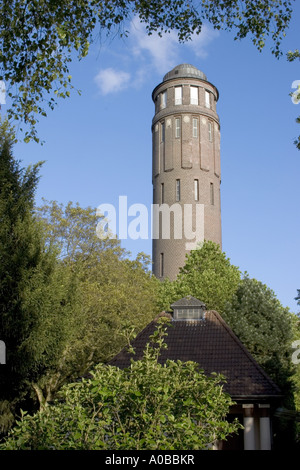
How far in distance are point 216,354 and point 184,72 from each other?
42.4 metres

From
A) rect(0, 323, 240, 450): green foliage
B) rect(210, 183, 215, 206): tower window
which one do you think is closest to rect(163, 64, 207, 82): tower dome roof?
rect(210, 183, 215, 206): tower window

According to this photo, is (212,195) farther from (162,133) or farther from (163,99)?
(163,99)

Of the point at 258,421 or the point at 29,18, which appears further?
the point at 258,421

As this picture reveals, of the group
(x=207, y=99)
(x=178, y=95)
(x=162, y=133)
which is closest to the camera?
(x=178, y=95)

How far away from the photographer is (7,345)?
50.0 feet

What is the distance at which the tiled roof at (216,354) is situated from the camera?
711 inches

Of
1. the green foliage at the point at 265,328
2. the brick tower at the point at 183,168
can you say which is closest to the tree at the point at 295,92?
the green foliage at the point at 265,328

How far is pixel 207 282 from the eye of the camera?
33156 mm

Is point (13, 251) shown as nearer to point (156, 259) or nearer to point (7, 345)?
point (7, 345)

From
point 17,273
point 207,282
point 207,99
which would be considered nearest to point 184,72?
point 207,99

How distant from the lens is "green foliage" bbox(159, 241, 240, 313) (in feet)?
107

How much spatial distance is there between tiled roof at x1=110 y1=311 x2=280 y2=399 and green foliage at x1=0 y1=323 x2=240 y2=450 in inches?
428
